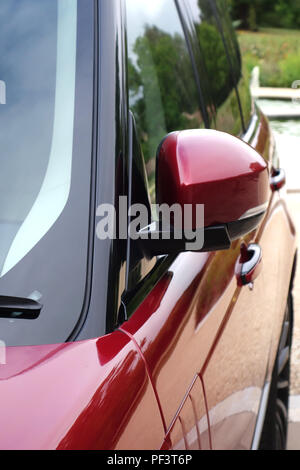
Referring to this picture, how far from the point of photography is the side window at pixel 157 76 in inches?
64.2

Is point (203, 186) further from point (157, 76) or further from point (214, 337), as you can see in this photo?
point (157, 76)

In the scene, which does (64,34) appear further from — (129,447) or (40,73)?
(129,447)

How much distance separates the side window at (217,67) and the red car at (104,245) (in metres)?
0.63

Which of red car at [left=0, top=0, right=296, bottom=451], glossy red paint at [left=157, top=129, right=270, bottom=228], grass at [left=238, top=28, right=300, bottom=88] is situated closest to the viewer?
red car at [left=0, top=0, right=296, bottom=451]

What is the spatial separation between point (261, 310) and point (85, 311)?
111 cm

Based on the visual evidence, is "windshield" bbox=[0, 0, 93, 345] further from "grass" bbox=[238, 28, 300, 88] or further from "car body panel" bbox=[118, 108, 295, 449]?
"grass" bbox=[238, 28, 300, 88]

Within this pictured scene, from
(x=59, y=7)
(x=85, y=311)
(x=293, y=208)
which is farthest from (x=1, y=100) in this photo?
(x=293, y=208)

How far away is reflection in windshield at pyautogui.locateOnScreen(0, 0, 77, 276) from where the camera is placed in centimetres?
132

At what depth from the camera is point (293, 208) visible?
22.5 ft

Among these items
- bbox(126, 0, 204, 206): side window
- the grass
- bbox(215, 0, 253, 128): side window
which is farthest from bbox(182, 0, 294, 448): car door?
the grass

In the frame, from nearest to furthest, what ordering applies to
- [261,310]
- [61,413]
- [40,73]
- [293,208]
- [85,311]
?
[61,413], [85,311], [40,73], [261,310], [293,208]

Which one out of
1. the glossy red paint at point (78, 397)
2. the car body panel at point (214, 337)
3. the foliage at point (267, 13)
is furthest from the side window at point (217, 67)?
the foliage at point (267, 13)

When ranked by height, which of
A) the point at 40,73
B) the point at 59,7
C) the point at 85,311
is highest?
the point at 59,7

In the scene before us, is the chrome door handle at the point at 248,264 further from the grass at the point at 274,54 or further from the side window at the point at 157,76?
the grass at the point at 274,54
